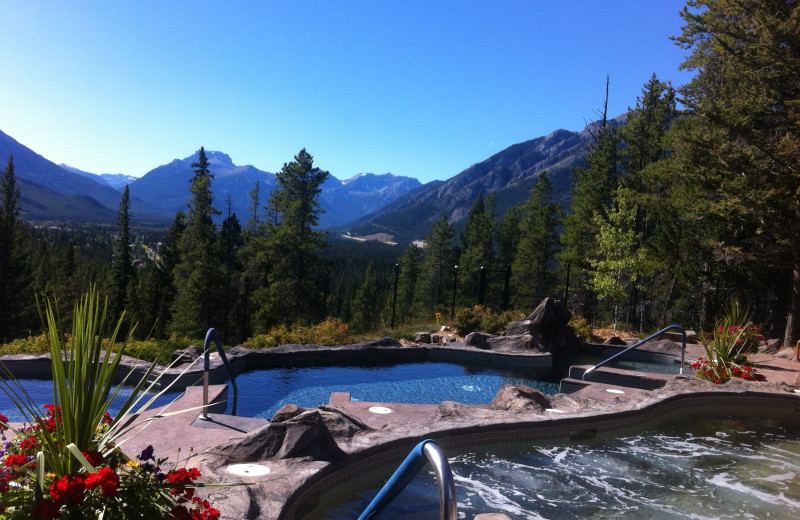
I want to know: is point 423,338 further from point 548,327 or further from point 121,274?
point 121,274

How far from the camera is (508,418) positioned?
596 cm

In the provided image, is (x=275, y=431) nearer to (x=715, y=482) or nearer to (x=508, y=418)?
(x=508, y=418)

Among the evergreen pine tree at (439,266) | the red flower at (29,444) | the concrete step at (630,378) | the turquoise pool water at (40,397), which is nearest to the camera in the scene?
the red flower at (29,444)

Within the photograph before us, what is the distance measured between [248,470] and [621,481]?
3704 millimetres

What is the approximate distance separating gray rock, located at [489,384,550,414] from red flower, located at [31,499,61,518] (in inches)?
209

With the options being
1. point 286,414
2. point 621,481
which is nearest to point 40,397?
point 286,414

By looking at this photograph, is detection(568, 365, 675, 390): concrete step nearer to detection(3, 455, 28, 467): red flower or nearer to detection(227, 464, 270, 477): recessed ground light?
detection(227, 464, 270, 477): recessed ground light

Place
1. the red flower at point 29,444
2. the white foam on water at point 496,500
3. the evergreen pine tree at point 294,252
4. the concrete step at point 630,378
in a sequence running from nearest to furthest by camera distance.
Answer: the red flower at point 29,444 < the white foam on water at point 496,500 < the concrete step at point 630,378 < the evergreen pine tree at point 294,252

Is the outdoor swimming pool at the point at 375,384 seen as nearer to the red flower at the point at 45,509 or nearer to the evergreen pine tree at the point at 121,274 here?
the red flower at the point at 45,509

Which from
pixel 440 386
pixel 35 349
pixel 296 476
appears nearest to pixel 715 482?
pixel 296 476

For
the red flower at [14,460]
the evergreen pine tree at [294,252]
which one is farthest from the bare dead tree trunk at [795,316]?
the evergreen pine tree at [294,252]

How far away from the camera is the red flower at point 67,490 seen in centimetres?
201

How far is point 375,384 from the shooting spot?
989 centimetres

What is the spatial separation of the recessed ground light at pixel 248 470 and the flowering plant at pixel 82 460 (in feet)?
4.45
